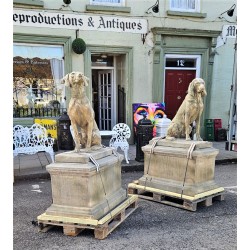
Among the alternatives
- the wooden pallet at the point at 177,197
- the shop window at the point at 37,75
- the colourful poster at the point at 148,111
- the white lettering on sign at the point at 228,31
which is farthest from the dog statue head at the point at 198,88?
the white lettering on sign at the point at 228,31

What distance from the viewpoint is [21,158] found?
23.4ft

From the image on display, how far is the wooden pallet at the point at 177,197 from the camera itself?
410 centimetres

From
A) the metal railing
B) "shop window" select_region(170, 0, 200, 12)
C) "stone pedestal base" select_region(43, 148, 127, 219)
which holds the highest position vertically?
"shop window" select_region(170, 0, 200, 12)

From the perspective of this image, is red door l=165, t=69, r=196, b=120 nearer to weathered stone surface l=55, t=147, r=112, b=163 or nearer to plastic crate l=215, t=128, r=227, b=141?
plastic crate l=215, t=128, r=227, b=141

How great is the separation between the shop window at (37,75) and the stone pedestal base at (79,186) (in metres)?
5.22

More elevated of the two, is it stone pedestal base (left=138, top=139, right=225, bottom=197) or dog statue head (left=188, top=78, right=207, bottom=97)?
dog statue head (left=188, top=78, right=207, bottom=97)

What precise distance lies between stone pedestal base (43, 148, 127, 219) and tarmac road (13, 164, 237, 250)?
0.31 meters

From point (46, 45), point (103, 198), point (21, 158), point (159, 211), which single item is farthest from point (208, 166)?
point (46, 45)

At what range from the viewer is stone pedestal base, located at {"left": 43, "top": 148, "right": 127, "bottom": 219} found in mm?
3418

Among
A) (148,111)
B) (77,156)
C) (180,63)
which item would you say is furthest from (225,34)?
(77,156)

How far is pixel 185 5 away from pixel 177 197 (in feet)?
23.6

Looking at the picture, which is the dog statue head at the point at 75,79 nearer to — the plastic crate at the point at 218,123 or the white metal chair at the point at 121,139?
the white metal chair at the point at 121,139

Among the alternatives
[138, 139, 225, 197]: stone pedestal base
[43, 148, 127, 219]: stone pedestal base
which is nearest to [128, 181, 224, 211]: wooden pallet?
[138, 139, 225, 197]: stone pedestal base

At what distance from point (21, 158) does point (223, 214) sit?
524 centimetres
